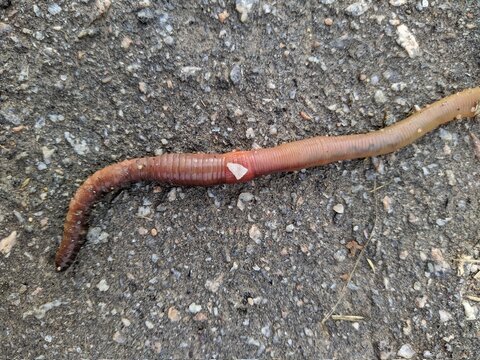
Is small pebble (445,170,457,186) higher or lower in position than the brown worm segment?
lower

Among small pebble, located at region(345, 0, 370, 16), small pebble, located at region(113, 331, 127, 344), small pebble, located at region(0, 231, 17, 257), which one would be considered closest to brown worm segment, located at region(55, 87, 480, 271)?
small pebble, located at region(0, 231, 17, 257)

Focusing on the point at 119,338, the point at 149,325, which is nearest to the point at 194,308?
the point at 149,325

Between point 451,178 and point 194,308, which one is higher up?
point 194,308

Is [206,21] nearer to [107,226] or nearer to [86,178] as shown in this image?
[86,178]

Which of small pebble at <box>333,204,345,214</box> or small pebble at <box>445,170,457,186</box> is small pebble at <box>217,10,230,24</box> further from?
small pebble at <box>445,170,457,186</box>

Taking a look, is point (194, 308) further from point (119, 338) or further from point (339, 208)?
point (339, 208)

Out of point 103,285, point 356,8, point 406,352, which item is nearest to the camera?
point 406,352

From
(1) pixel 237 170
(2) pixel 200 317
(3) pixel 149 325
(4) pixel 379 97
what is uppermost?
(1) pixel 237 170

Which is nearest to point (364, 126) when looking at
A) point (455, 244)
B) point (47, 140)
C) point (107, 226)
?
point (455, 244)

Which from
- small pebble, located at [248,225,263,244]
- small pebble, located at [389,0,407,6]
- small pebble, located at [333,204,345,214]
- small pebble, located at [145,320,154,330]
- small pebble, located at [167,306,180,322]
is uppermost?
small pebble, located at [389,0,407,6]

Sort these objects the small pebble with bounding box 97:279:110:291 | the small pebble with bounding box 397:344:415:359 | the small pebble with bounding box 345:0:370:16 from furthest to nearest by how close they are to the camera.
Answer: the small pebble with bounding box 345:0:370:16 < the small pebble with bounding box 97:279:110:291 < the small pebble with bounding box 397:344:415:359
